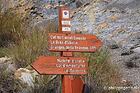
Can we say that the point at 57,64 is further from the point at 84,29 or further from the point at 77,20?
the point at 77,20

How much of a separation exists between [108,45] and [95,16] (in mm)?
1635

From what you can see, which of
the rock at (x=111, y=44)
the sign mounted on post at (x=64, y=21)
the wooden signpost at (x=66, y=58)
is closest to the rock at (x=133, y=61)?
the rock at (x=111, y=44)

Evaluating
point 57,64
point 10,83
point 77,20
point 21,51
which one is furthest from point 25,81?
point 77,20

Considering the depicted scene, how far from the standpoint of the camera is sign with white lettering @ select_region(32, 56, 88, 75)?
6.44 meters

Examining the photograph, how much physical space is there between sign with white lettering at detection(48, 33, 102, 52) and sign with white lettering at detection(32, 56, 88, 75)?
0.14m

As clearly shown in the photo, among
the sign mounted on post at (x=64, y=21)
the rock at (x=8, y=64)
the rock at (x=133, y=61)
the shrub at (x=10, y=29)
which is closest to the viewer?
the sign mounted on post at (x=64, y=21)

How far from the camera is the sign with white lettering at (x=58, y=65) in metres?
6.44

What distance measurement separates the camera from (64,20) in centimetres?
686

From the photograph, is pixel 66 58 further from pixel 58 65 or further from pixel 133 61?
pixel 133 61

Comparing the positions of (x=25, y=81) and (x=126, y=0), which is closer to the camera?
(x=25, y=81)

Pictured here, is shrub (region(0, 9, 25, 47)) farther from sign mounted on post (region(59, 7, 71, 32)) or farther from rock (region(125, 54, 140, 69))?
sign mounted on post (region(59, 7, 71, 32))

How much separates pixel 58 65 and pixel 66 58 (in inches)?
5.9

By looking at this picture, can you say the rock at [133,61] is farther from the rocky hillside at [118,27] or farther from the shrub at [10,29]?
the shrub at [10,29]

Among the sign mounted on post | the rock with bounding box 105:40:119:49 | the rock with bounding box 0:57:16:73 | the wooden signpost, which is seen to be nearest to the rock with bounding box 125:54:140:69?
the rock with bounding box 105:40:119:49
